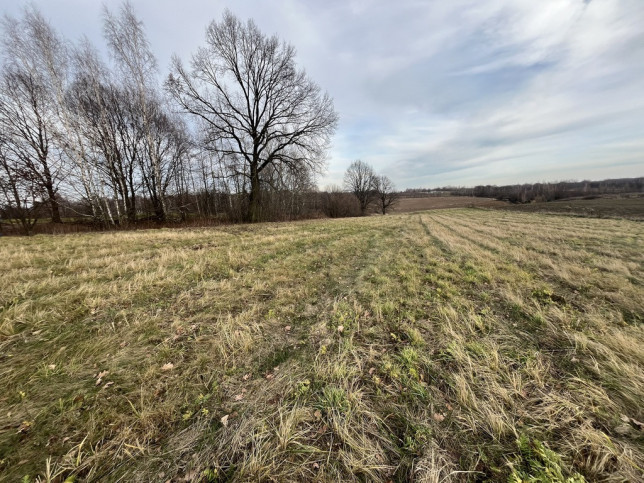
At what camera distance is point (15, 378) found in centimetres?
220

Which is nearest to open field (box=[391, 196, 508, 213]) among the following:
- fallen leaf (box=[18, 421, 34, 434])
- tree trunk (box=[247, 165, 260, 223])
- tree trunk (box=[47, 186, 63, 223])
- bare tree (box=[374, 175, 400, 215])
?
bare tree (box=[374, 175, 400, 215])

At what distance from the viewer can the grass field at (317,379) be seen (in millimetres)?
1612

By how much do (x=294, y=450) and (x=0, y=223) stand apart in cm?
2197

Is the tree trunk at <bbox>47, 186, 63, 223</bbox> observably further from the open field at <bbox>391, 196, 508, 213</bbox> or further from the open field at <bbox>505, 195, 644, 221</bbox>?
the open field at <bbox>391, 196, 508, 213</bbox>

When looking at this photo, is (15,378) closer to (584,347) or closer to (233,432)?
(233,432)

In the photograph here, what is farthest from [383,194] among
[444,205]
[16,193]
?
[16,193]

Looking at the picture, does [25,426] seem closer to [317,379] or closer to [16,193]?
[317,379]

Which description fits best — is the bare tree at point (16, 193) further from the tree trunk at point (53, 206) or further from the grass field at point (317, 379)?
the grass field at point (317, 379)

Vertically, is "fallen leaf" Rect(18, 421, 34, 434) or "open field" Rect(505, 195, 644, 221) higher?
"fallen leaf" Rect(18, 421, 34, 434)

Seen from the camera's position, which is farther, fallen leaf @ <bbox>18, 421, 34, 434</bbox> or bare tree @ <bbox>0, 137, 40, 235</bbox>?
bare tree @ <bbox>0, 137, 40, 235</bbox>

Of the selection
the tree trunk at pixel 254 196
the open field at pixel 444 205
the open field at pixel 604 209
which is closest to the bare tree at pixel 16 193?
the tree trunk at pixel 254 196

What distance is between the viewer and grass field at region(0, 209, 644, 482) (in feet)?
5.29

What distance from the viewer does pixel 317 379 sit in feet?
7.95

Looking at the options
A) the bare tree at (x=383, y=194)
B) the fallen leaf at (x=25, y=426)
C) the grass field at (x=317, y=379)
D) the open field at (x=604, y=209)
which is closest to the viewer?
the grass field at (x=317, y=379)
